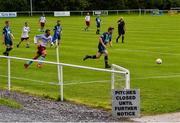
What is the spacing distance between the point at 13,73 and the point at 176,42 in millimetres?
18519

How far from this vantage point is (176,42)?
39.1 metres

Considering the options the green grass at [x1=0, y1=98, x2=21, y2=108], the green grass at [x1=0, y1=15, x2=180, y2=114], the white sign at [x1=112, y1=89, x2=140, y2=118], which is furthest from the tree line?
the white sign at [x1=112, y1=89, x2=140, y2=118]

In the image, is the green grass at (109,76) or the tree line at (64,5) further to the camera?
the tree line at (64,5)

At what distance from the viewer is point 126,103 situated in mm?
14008

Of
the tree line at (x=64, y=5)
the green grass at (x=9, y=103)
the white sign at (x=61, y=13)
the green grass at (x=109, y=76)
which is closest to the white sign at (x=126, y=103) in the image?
the green grass at (x=109, y=76)

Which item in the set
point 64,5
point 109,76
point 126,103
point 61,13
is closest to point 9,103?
point 126,103

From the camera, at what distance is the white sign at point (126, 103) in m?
13.9

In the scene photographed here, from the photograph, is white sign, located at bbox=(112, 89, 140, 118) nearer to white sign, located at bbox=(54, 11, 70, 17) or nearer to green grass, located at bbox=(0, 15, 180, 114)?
green grass, located at bbox=(0, 15, 180, 114)

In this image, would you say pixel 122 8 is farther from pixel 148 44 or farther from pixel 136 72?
pixel 136 72

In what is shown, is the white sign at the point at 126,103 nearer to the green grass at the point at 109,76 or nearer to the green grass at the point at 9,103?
the green grass at the point at 109,76

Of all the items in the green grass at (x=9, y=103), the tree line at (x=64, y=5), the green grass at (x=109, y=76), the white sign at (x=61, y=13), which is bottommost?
the green grass at (x=109, y=76)

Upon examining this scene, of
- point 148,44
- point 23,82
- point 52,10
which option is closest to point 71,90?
point 23,82

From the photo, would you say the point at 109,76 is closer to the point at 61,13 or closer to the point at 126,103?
the point at 126,103

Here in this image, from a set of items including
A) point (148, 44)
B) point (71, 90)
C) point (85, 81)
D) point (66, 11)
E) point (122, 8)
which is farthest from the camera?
point (122, 8)
